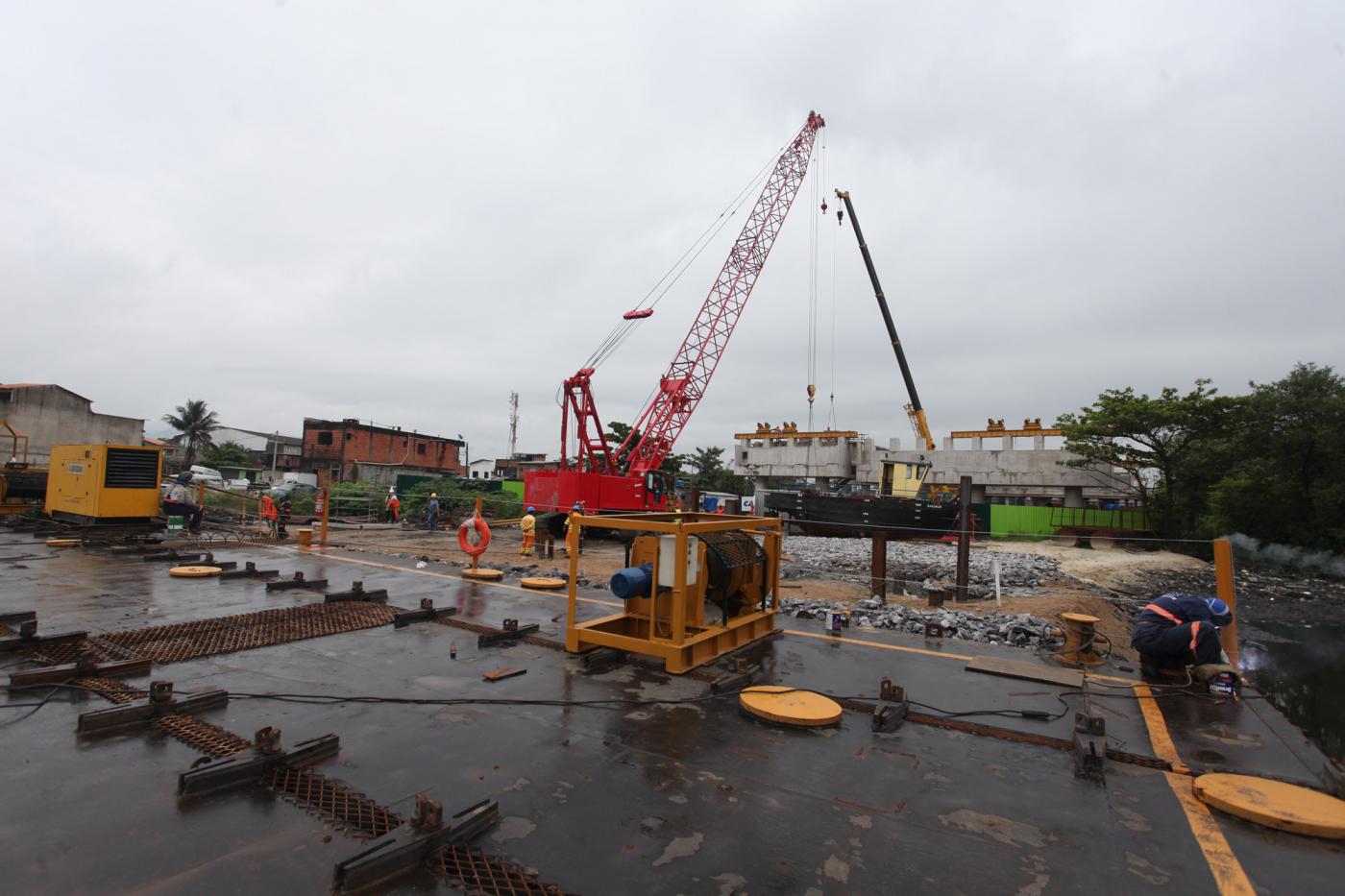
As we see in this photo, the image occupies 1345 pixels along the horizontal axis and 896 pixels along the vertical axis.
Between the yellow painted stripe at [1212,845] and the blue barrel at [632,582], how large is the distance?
407cm

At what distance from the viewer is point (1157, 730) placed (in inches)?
189

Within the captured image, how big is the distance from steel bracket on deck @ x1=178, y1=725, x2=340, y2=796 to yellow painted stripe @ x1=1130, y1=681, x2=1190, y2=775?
542 cm

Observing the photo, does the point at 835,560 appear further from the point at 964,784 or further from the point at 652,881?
the point at 652,881

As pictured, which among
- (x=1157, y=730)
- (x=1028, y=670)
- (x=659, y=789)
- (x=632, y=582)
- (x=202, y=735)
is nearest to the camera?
(x=659, y=789)

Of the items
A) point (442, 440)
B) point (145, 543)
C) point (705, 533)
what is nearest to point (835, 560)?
point (705, 533)

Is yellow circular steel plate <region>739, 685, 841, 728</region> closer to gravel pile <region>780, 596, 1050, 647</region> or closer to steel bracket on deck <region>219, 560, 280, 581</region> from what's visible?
gravel pile <region>780, 596, 1050, 647</region>

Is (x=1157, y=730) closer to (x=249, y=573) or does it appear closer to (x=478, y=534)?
(x=478, y=534)

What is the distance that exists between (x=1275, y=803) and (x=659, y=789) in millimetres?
3423

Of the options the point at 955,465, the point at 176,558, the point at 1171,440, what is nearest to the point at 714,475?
the point at 955,465

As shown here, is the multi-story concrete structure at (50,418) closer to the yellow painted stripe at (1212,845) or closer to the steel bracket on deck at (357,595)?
the steel bracket on deck at (357,595)

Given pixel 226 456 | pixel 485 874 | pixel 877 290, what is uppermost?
pixel 877 290

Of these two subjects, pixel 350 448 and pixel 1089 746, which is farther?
pixel 350 448

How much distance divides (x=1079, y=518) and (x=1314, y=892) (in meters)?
33.6

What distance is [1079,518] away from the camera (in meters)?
31.4
